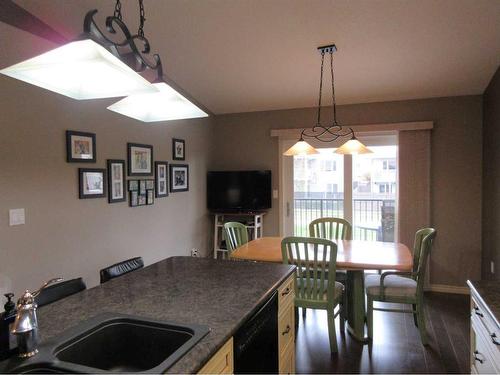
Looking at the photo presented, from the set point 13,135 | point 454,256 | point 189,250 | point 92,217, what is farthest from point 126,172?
point 454,256

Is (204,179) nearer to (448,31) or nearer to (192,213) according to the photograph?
(192,213)

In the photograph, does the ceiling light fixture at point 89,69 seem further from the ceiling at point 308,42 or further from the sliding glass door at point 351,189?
the sliding glass door at point 351,189

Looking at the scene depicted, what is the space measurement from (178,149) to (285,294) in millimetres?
2771

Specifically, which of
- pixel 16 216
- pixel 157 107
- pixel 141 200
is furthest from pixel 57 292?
pixel 141 200

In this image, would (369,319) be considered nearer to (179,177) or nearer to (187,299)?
(187,299)

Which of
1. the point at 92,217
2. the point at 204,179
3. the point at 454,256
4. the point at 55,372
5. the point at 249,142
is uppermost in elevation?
the point at 249,142

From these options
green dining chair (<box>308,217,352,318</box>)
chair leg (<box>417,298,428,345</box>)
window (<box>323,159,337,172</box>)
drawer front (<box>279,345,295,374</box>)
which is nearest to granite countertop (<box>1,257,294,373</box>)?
drawer front (<box>279,345,295,374</box>)

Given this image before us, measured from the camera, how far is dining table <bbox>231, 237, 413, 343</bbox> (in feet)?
8.57

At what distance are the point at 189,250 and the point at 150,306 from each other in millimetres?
3090

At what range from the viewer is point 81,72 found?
1100 millimetres

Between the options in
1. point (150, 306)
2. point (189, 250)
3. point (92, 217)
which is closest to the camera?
point (150, 306)

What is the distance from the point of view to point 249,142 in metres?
4.93

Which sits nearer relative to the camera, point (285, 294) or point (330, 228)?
point (285, 294)

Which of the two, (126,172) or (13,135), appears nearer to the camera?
(13,135)
